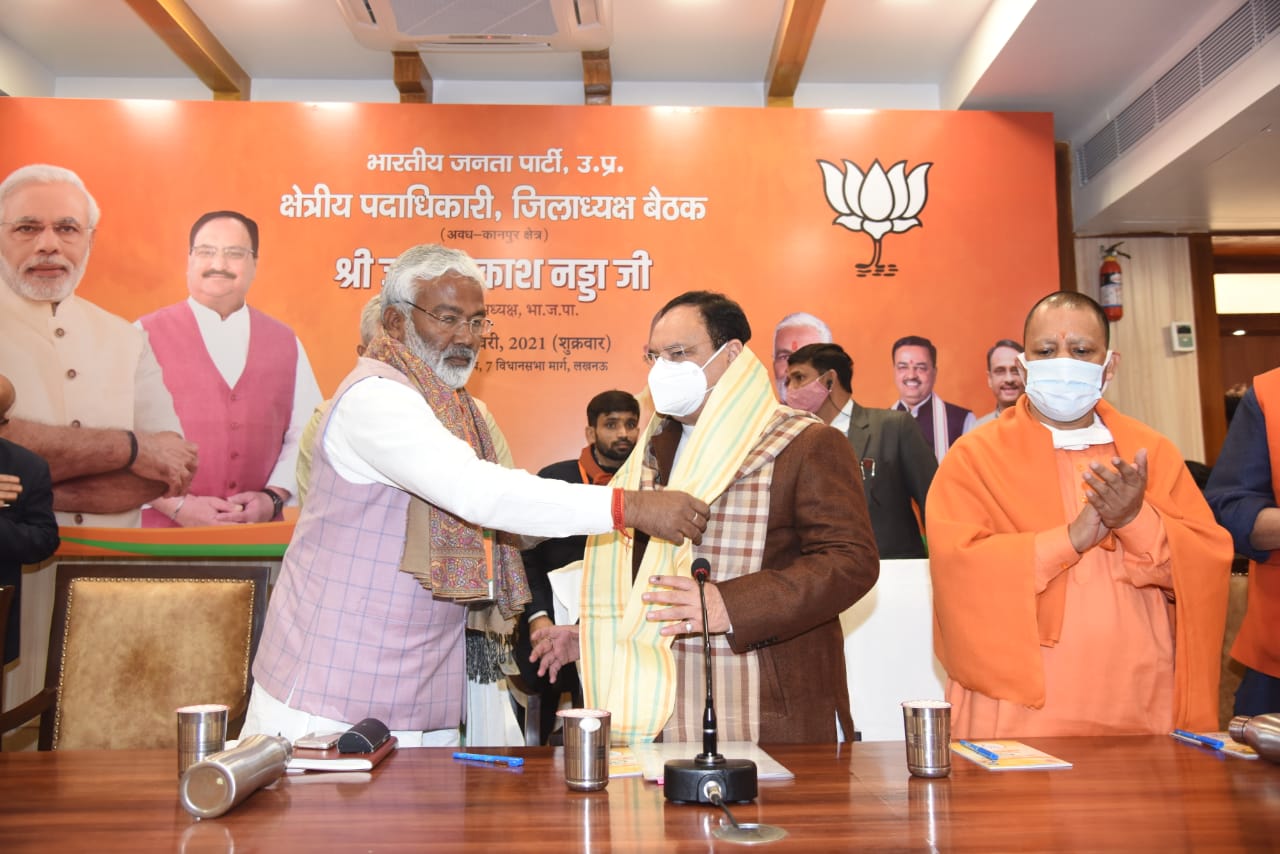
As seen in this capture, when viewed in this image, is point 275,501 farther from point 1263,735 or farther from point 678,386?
point 1263,735

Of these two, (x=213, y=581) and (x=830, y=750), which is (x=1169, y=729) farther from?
(x=213, y=581)

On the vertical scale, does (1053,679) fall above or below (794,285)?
below

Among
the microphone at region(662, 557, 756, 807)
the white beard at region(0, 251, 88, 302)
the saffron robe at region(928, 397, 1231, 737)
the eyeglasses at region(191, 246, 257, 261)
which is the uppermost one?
the eyeglasses at region(191, 246, 257, 261)

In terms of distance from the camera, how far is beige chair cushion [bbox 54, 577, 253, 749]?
2889mm

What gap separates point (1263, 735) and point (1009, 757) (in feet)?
1.36

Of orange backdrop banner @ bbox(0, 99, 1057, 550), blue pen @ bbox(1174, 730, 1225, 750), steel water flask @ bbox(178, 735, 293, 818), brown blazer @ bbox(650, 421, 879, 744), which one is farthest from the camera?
orange backdrop banner @ bbox(0, 99, 1057, 550)

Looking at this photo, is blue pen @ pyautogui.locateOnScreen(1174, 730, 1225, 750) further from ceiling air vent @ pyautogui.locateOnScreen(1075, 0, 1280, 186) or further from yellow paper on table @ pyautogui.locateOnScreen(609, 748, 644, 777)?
ceiling air vent @ pyautogui.locateOnScreen(1075, 0, 1280, 186)

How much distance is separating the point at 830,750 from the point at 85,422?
175 inches

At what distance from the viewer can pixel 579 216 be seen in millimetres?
5324

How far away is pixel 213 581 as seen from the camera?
302 centimetres

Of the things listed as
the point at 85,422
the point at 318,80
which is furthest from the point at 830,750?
the point at 318,80

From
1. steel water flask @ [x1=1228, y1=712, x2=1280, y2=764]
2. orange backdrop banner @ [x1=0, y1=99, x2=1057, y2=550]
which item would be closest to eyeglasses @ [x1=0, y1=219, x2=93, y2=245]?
orange backdrop banner @ [x1=0, y1=99, x2=1057, y2=550]

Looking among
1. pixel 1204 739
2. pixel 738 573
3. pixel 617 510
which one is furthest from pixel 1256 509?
Result: pixel 617 510

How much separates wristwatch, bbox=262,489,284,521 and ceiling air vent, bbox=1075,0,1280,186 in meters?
4.87
